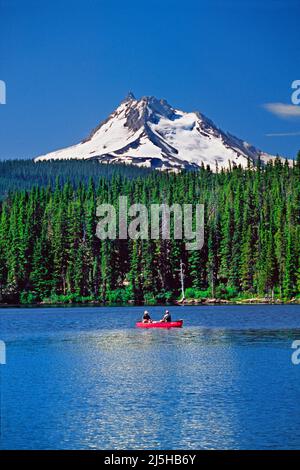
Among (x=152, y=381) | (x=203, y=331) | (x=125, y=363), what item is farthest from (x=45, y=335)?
(x=152, y=381)

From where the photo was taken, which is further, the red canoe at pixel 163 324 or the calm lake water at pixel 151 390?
the red canoe at pixel 163 324

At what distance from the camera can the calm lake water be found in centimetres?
3303

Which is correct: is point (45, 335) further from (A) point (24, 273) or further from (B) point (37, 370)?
(A) point (24, 273)

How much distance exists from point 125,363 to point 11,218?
4582 inches

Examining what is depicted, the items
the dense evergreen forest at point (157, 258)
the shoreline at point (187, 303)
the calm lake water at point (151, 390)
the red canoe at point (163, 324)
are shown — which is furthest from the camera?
the dense evergreen forest at point (157, 258)

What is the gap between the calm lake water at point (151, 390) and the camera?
1300 inches

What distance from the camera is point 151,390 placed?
1697 inches

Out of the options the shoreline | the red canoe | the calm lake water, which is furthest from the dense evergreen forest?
the calm lake water

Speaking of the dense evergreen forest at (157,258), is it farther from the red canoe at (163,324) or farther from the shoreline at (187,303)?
the red canoe at (163,324)

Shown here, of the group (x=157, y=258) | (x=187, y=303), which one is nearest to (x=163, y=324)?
(x=187, y=303)

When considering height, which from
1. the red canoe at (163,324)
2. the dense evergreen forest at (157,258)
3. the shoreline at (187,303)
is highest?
the dense evergreen forest at (157,258)

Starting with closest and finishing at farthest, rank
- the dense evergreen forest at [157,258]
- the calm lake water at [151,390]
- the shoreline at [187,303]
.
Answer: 1. the calm lake water at [151,390]
2. the shoreline at [187,303]
3. the dense evergreen forest at [157,258]

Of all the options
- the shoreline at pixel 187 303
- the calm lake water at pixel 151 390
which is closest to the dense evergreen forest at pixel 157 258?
the shoreline at pixel 187 303

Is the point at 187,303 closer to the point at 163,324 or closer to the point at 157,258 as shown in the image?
the point at 157,258
